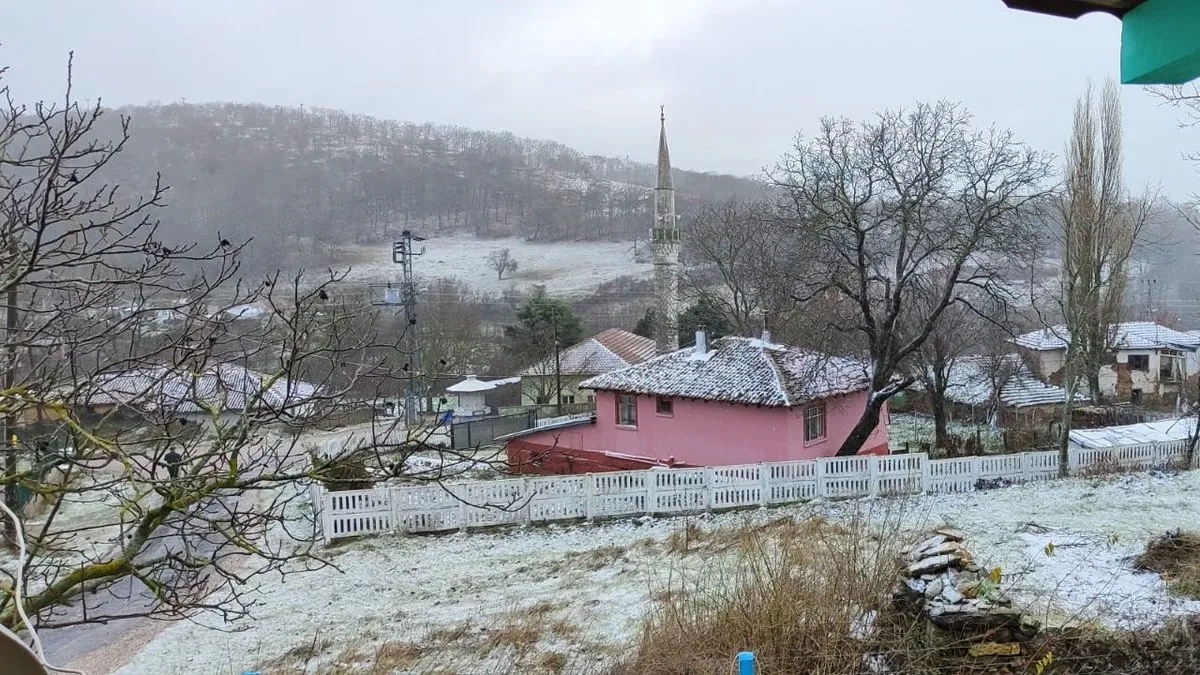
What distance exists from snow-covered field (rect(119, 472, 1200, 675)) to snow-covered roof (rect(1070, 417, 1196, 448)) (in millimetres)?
3090

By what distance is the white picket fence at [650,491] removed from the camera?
1406cm

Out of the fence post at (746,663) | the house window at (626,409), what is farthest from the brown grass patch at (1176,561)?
the house window at (626,409)

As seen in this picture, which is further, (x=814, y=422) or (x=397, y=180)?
(x=397, y=180)

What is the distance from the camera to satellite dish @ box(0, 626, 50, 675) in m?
0.99

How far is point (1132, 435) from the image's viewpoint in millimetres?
18609

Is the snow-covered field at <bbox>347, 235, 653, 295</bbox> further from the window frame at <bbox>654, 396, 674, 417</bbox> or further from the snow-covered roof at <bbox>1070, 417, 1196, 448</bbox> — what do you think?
the snow-covered roof at <bbox>1070, 417, 1196, 448</bbox>

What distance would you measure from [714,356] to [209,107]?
314 ft

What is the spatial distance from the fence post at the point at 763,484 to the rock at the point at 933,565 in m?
9.37

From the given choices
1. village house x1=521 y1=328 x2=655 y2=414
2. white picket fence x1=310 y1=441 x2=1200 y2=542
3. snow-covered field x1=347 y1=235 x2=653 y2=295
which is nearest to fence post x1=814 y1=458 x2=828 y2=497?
white picket fence x1=310 y1=441 x2=1200 y2=542

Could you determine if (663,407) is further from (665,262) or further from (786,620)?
(665,262)

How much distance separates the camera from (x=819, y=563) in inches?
233

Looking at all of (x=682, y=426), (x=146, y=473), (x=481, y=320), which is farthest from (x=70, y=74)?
(x=481, y=320)

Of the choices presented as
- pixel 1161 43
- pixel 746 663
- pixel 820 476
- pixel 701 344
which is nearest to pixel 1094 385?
pixel 701 344

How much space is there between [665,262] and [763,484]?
2973 centimetres
